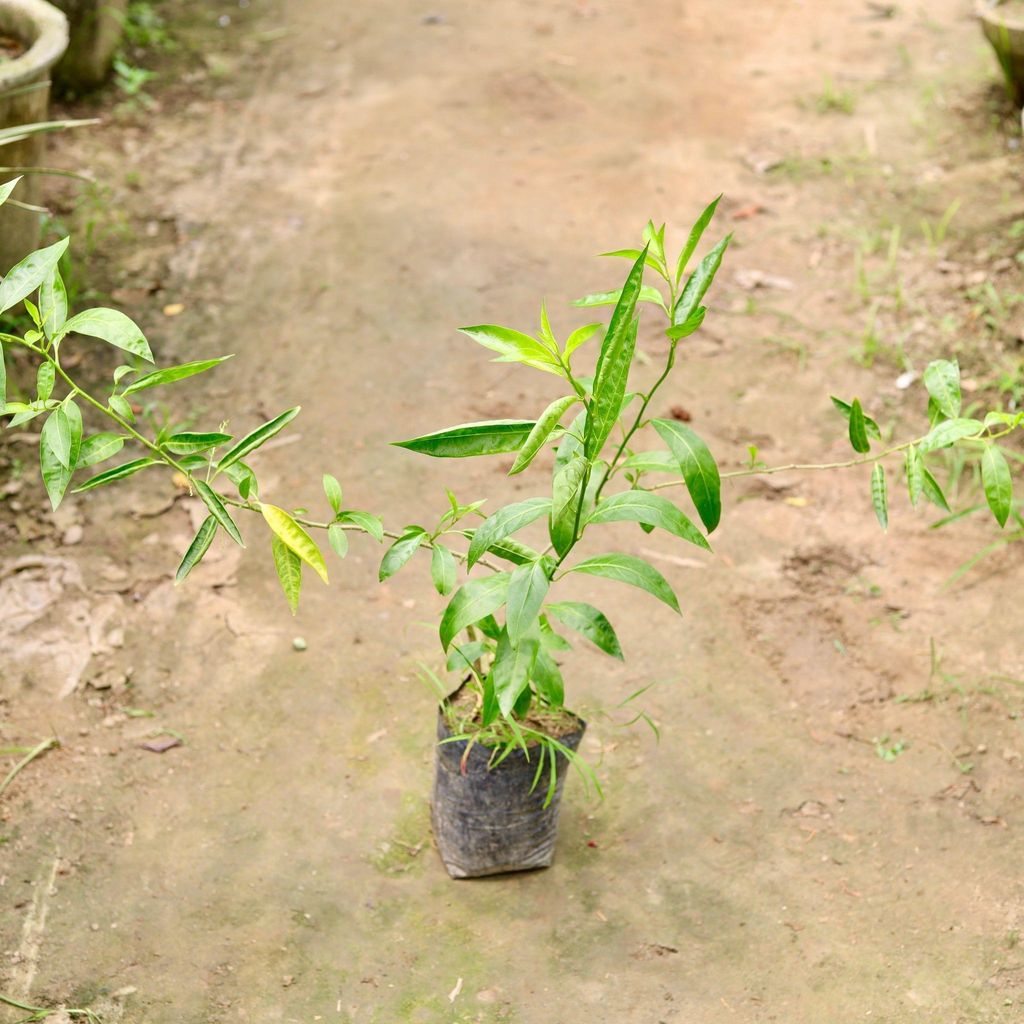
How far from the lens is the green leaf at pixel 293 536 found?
6.31ft

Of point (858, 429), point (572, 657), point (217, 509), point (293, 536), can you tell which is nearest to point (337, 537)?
point (293, 536)

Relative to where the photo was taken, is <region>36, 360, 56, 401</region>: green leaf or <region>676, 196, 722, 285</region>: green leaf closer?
<region>676, 196, 722, 285</region>: green leaf

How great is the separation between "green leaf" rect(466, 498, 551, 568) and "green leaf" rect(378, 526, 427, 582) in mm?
142

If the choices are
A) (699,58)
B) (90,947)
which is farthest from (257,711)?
(699,58)

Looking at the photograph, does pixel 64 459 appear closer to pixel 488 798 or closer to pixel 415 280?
pixel 488 798

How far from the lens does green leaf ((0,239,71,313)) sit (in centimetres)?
184

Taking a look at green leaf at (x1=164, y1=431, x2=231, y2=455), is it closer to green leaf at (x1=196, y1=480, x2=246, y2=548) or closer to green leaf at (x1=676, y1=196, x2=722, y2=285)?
green leaf at (x1=196, y1=480, x2=246, y2=548)

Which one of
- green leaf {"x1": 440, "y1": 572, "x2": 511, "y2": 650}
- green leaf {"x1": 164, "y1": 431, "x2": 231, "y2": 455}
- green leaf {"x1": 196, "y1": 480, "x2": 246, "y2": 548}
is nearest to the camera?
green leaf {"x1": 196, "y1": 480, "x2": 246, "y2": 548}

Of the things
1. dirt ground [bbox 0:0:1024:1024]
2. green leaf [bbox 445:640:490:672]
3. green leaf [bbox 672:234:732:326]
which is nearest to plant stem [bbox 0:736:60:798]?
dirt ground [bbox 0:0:1024:1024]

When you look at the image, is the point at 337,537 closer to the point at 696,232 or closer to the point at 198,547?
the point at 198,547

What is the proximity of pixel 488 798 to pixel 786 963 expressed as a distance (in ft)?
2.28

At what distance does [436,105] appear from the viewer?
18.4ft

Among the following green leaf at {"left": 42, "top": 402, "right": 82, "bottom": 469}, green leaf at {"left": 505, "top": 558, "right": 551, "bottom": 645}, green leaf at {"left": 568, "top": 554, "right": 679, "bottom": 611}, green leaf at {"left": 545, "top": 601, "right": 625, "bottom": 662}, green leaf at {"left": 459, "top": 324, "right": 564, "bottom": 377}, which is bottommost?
green leaf at {"left": 545, "top": 601, "right": 625, "bottom": 662}

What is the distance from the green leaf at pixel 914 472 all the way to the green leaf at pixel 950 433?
2cm
